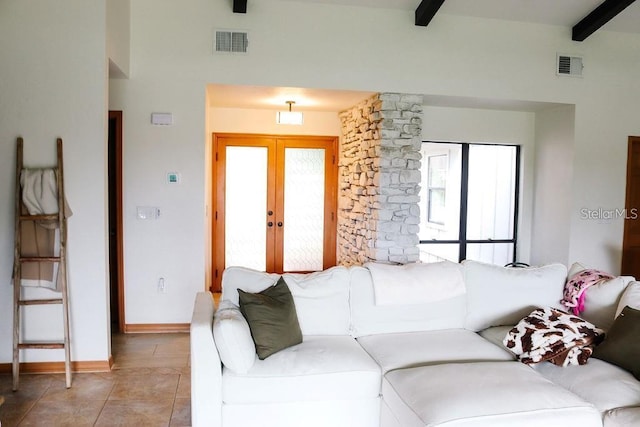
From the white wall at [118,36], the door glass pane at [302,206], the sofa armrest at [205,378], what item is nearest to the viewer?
the sofa armrest at [205,378]

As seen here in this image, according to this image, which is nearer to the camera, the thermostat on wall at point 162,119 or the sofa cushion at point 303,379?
the sofa cushion at point 303,379

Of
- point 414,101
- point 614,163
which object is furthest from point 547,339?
point 614,163

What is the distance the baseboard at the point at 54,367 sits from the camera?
3583mm

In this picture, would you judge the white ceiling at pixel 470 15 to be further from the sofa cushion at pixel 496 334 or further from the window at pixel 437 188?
the sofa cushion at pixel 496 334

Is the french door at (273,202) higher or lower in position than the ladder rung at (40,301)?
higher

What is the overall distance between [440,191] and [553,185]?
4.29 ft

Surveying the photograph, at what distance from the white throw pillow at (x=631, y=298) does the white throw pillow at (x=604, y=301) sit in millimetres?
70

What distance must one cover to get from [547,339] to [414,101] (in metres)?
2.93

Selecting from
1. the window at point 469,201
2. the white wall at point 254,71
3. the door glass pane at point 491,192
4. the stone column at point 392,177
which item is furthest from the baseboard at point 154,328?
the door glass pane at point 491,192

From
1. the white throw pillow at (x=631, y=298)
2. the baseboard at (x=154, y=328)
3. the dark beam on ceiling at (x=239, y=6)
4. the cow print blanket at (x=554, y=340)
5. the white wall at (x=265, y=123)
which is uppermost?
the dark beam on ceiling at (x=239, y=6)

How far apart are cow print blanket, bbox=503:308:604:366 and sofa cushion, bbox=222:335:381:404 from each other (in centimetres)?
86

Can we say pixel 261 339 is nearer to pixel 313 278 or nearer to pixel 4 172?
pixel 313 278

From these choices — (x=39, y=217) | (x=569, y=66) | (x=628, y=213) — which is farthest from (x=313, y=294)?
(x=628, y=213)

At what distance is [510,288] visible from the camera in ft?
11.2
